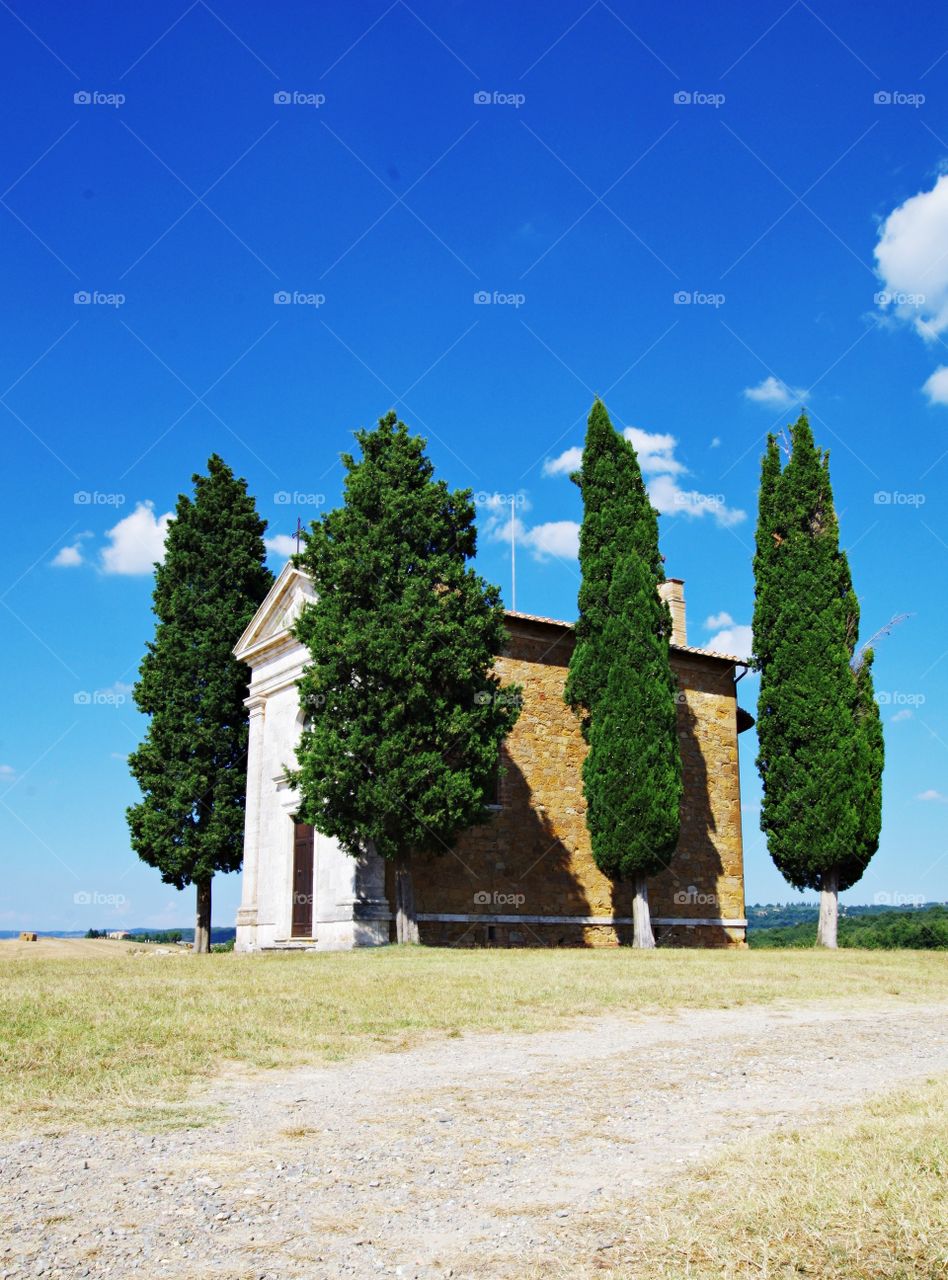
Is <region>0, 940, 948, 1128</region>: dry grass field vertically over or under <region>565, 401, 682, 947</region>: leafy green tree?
under

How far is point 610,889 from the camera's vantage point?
928 inches

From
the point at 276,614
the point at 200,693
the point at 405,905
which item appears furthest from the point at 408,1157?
the point at 200,693

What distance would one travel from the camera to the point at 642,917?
70.7ft

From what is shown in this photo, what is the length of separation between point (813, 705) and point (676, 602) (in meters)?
6.45

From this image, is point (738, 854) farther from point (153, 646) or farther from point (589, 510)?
point (153, 646)

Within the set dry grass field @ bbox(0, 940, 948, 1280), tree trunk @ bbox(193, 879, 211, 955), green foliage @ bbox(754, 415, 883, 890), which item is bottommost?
tree trunk @ bbox(193, 879, 211, 955)

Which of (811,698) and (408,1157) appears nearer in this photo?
(408,1157)

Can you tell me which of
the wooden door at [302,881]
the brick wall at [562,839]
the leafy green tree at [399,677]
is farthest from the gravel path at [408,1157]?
the wooden door at [302,881]

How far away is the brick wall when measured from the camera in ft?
70.5

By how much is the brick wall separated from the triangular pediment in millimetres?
4734

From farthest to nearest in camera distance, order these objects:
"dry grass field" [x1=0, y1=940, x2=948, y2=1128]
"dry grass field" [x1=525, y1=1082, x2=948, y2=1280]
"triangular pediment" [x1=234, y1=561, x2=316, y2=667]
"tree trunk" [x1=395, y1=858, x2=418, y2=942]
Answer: "triangular pediment" [x1=234, y1=561, x2=316, y2=667] → "tree trunk" [x1=395, y1=858, x2=418, y2=942] → "dry grass field" [x1=0, y1=940, x2=948, y2=1128] → "dry grass field" [x1=525, y1=1082, x2=948, y2=1280]

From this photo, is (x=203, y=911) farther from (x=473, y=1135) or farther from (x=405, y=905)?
(x=473, y=1135)

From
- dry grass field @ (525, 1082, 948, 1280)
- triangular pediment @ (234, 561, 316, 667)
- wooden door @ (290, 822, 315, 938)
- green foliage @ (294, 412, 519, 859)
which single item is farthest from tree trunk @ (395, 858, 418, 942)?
dry grass field @ (525, 1082, 948, 1280)

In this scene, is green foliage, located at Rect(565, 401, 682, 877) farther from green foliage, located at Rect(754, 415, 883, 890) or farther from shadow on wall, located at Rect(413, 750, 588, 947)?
green foliage, located at Rect(754, 415, 883, 890)
